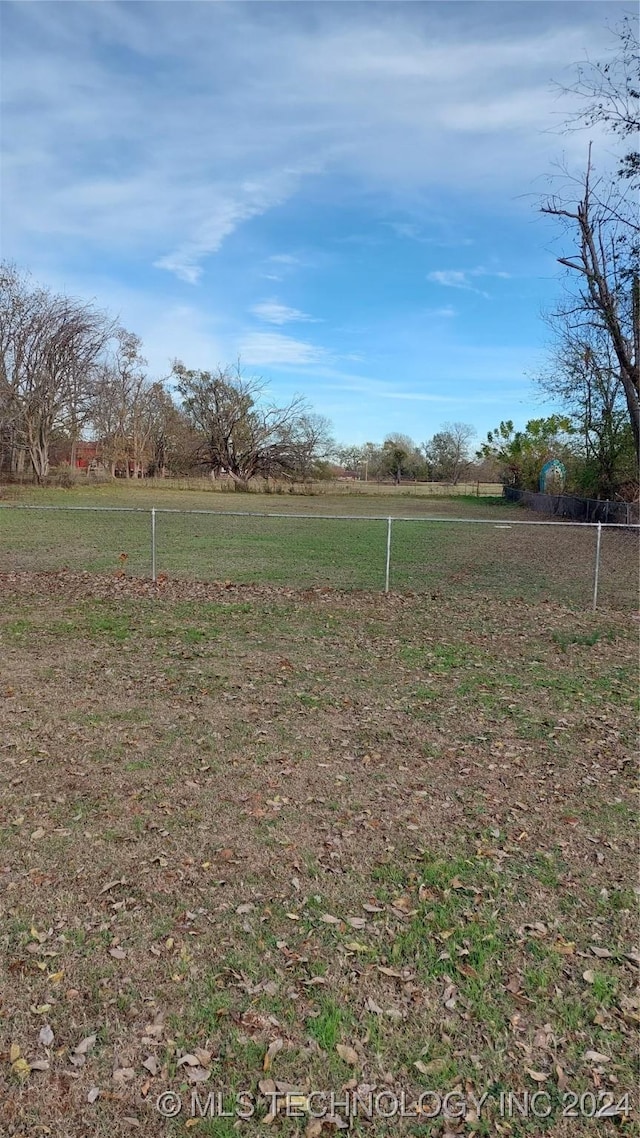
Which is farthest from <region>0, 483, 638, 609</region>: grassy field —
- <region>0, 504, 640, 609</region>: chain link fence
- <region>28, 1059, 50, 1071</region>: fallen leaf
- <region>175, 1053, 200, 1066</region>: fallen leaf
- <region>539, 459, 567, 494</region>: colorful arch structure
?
<region>539, 459, 567, 494</region>: colorful arch structure

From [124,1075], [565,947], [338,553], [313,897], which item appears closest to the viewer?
[124,1075]

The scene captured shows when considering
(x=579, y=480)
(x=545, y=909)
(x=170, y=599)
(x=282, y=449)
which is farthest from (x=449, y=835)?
(x=282, y=449)

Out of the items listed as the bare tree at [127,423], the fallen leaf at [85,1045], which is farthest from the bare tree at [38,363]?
the fallen leaf at [85,1045]

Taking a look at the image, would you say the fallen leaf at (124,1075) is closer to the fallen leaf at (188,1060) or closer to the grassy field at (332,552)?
the fallen leaf at (188,1060)

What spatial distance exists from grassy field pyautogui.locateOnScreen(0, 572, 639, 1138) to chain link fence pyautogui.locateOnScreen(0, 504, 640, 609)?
3235mm

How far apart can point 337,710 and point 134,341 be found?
186 feet

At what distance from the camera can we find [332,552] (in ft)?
51.8

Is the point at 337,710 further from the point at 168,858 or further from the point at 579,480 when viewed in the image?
the point at 579,480

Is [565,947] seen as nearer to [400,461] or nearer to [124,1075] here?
[124,1075]

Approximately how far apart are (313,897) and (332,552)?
12851mm

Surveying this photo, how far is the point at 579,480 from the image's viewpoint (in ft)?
99.5

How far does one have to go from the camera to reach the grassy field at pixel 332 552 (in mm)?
11531

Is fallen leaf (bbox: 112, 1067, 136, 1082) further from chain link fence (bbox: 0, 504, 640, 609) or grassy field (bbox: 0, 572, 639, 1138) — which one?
chain link fence (bbox: 0, 504, 640, 609)

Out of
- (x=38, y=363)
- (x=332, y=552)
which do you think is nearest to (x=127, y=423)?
(x=38, y=363)
